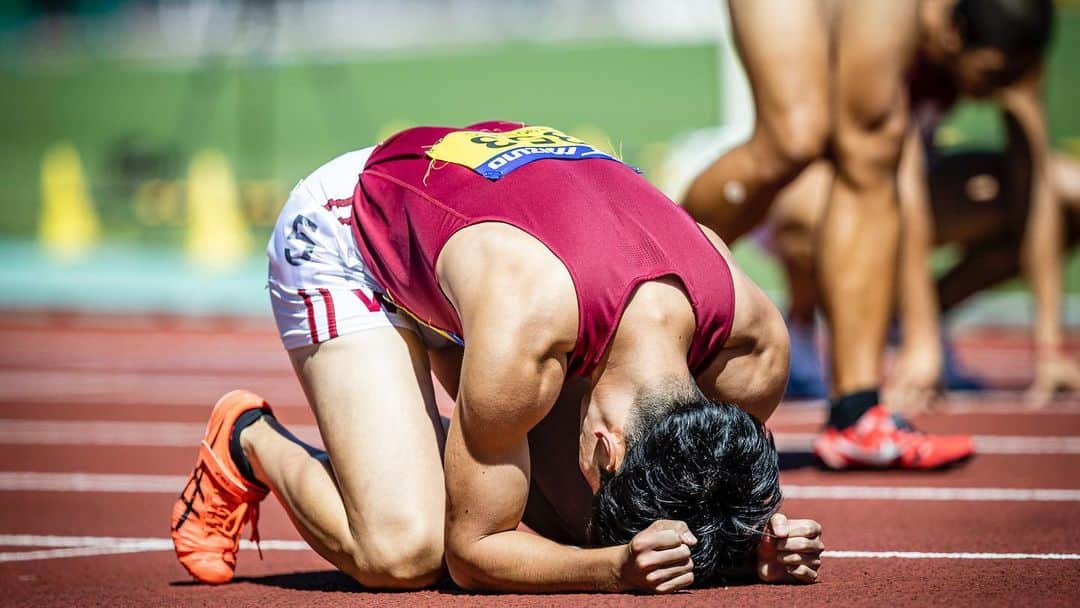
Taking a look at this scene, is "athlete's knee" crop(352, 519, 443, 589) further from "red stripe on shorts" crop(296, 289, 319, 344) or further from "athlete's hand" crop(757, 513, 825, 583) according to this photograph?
"athlete's hand" crop(757, 513, 825, 583)

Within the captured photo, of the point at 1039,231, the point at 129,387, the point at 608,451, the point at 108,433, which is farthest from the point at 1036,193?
the point at 129,387

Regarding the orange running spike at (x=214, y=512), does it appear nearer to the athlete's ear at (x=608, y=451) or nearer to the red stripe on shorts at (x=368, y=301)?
the red stripe on shorts at (x=368, y=301)

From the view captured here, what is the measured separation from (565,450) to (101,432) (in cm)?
407

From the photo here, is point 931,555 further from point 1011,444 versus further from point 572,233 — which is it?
point 1011,444

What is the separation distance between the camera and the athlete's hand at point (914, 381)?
21.0ft

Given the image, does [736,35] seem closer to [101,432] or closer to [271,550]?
[271,550]

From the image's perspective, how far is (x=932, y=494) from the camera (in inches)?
177

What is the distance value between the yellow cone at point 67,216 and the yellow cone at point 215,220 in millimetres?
1374

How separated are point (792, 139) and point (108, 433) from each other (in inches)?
148

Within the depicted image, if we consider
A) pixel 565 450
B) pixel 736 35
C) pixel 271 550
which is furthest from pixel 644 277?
pixel 736 35

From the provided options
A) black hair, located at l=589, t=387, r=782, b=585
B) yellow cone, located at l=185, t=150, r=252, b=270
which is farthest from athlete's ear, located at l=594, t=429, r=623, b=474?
yellow cone, located at l=185, t=150, r=252, b=270

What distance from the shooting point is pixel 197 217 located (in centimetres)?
1581

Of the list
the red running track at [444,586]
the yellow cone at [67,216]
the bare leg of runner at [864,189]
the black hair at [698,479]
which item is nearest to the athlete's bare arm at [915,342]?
the red running track at [444,586]

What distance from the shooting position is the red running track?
3.07 metres
